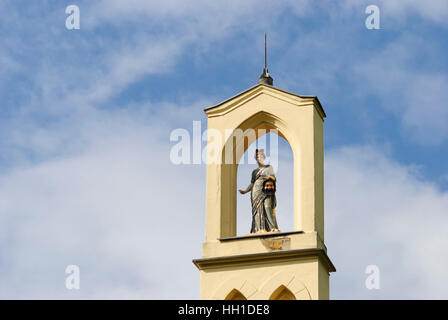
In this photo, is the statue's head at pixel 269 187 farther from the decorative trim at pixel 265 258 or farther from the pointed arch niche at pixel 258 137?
the decorative trim at pixel 265 258

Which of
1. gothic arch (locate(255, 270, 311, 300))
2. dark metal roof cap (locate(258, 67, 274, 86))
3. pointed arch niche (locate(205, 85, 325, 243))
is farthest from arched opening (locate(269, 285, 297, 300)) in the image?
dark metal roof cap (locate(258, 67, 274, 86))

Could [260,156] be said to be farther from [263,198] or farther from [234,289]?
[234,289]

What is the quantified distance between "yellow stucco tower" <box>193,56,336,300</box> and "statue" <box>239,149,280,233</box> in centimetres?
51

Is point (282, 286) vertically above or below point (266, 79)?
below

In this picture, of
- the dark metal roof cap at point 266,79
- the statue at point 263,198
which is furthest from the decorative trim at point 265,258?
the dark metal roof cap at point 266,79

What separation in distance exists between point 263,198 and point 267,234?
1.17 m

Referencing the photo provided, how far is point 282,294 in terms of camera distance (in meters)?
32.8

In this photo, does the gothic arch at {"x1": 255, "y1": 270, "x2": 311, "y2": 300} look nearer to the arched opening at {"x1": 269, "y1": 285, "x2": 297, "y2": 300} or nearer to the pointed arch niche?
the arched opening at {"x1": 269, "y1": 285, "x2": 297, "y2": 300}

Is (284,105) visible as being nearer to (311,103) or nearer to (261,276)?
Result: (311,103)

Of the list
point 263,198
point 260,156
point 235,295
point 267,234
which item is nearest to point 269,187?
point 263,198

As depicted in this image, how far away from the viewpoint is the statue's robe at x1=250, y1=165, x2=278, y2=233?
3406 cm
